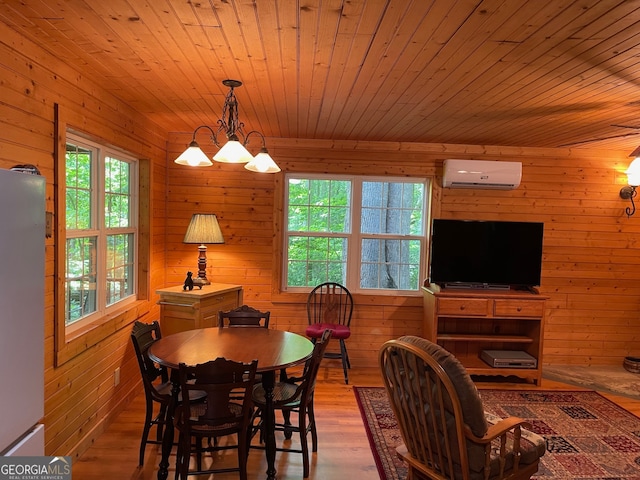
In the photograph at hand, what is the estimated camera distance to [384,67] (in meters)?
2.31

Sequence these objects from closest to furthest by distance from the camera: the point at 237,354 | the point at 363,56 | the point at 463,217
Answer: the point at 363,56
the point at 237,354
the point at 463,217

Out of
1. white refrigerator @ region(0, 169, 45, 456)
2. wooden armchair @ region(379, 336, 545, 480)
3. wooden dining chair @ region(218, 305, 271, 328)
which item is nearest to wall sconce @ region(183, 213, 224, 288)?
wooden dining chair @ region(218, 305, 271, 328)

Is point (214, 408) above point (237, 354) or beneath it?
beneath

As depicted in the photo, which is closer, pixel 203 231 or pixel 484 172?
pixel 203 231

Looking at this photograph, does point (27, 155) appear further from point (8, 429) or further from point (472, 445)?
point (472, 445)

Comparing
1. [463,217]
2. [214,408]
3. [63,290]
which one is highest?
[463,217]

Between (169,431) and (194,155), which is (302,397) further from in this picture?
(194,155)

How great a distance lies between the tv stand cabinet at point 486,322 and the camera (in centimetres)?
399

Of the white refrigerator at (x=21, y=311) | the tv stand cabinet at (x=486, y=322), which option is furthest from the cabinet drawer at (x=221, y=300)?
the white refrigerator at (x=21, y=311)

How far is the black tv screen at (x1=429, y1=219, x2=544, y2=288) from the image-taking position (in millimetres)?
4184

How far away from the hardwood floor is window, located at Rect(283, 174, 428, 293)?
58.8 inches

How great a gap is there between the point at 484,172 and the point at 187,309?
3.12 m

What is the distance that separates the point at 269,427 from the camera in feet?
7.91

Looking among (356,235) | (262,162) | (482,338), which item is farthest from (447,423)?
(356,235)
